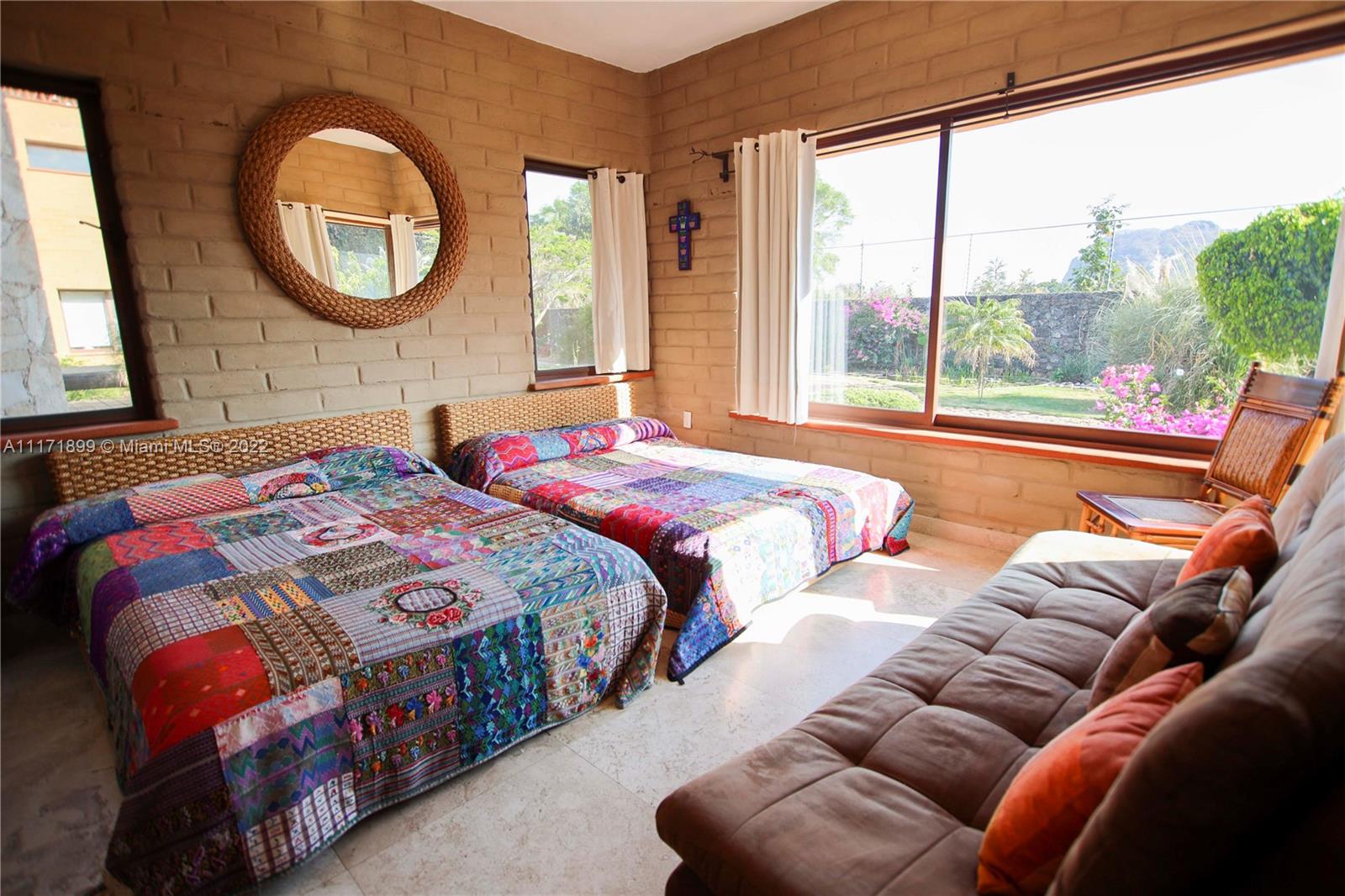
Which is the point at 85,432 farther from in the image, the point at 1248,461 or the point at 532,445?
the point at 1248,461

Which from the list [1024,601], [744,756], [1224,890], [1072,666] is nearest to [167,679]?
[744,756]

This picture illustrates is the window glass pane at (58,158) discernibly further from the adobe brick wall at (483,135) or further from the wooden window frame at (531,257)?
the wooden window frame at (531,257)

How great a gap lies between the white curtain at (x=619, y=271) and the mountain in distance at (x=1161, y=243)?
104 inches

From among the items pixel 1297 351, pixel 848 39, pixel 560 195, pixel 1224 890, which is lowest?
pixel 1224 890

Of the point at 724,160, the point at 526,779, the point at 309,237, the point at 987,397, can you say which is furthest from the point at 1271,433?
the point at 309,237

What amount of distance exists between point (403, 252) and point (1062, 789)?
134 inches

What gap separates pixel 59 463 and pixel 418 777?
1962mm

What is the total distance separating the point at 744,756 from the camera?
4.06ft

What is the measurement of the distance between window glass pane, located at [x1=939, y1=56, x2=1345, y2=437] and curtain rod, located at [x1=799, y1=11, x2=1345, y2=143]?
0.08 meters

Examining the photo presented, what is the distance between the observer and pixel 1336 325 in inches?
90.0

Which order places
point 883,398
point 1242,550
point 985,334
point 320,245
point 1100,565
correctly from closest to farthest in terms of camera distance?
point 1242,550, point 1100,565, point 320,245, point 985,334, point 883,398

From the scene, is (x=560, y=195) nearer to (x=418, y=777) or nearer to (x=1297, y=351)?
(x=418, y=777)

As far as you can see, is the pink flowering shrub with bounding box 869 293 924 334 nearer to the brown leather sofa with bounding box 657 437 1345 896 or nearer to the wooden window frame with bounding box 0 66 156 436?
the brown leather sofa with bounding box 657 437 1345 896

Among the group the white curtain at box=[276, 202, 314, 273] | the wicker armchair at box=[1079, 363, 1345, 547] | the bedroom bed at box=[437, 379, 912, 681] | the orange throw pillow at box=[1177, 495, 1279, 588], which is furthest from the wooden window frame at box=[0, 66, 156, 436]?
the wicker armchair at box=[1079, 363, 1345, 547]
